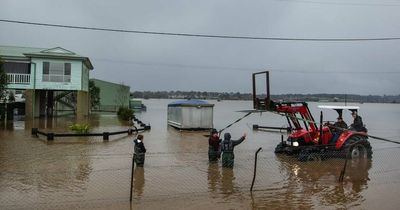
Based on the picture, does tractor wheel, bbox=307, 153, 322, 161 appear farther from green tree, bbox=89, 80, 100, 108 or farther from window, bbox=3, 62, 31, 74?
green tree, bbox=89, 80, 100, 108

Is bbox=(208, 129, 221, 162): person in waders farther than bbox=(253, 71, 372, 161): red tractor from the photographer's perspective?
No

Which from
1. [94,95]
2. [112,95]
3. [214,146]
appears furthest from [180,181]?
[112,95]

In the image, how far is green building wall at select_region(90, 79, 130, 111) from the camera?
76.5 meters

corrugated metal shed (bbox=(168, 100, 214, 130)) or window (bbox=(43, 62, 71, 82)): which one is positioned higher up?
window (bbox=(43, 62, 71, 82))

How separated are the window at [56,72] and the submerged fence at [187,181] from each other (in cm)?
2541

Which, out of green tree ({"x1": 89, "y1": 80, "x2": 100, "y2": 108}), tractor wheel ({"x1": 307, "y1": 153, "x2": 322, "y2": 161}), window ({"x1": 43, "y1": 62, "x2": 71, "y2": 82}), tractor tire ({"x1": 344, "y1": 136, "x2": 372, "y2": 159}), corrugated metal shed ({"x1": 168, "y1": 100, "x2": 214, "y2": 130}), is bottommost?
tractor wheel ({"x1": 307, "y1": 153, "x2": 322, "y2": 161})

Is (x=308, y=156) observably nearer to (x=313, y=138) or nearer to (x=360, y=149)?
(x=313, y=138)

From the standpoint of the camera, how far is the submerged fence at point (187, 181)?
10.2m

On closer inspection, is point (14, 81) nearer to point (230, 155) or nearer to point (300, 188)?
point (230, 155)

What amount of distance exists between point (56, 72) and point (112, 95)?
37940 millimetres

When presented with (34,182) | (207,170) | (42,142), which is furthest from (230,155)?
(42,142)

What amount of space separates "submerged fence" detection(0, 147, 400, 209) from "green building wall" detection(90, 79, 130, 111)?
59.8 meters

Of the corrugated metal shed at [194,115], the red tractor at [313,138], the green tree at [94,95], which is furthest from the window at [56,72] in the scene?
the red tractor at [313,138]

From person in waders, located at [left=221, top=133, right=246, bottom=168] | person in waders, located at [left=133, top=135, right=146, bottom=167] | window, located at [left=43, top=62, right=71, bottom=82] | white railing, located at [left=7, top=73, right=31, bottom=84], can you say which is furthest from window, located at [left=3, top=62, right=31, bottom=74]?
person in waders, located at [left=221, top=133, right=246, bottom=168]
